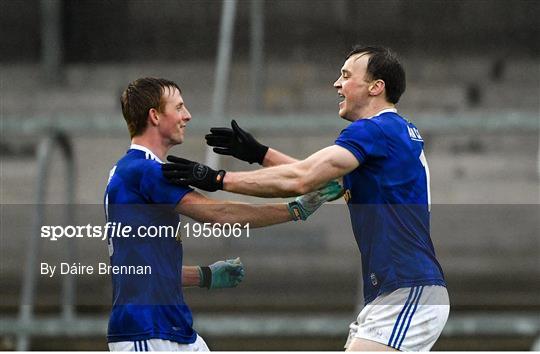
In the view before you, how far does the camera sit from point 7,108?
6.63m

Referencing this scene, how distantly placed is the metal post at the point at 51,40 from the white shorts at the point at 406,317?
3.37 metres

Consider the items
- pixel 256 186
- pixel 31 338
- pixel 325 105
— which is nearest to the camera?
pixel 256 186

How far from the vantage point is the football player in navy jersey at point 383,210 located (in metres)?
3.65

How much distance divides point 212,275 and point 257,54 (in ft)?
8.07

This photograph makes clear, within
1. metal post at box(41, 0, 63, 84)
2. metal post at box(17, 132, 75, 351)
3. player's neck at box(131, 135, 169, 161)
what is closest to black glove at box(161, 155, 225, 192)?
player's neck at box(131, 135, 169, 161)

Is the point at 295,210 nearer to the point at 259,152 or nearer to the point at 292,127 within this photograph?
the point at 259,152

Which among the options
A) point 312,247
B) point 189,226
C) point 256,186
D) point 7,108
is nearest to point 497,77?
point 312,247

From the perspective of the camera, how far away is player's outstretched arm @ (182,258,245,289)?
3.91m

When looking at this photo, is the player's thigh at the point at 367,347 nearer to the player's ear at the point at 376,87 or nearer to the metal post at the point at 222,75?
the player's ear at the point at 376,87

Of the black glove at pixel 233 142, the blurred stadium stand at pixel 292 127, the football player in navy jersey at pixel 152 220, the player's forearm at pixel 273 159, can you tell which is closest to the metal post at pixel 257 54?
the blurred stadium stand at pixel 292 127

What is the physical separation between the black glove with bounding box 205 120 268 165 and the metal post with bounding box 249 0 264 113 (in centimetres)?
195

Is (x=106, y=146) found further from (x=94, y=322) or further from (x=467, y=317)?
(x=467, y=317)

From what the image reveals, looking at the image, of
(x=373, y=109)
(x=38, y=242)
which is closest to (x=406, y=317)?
(x=373, y=109)

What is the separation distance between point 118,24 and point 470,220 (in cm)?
255
